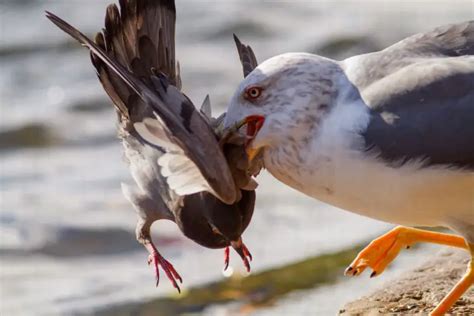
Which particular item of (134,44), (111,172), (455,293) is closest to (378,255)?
(455,293)

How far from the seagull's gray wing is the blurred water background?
2254 millimetres

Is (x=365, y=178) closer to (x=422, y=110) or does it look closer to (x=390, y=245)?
(x=422, y=110)

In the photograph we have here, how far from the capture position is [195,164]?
4.75m

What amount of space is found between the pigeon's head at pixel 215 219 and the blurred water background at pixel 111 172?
1.40m

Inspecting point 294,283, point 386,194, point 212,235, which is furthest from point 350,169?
point 294,283

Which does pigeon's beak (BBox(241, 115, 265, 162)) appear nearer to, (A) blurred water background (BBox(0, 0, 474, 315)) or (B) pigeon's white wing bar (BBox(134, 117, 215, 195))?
(B) pigeon's white wing bar (BBox(134, 117, 215, 195))

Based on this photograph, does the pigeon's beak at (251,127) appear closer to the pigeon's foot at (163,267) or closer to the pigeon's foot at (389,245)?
the pigeon's foot at (389,245)

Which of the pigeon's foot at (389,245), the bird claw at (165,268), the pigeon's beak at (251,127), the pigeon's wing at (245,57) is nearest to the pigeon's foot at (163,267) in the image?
the bird claw at (165,268)

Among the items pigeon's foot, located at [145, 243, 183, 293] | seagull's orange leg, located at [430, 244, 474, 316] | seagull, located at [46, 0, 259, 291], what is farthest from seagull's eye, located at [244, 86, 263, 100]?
pigeon's foot, located at [145, 243, 183, 293]

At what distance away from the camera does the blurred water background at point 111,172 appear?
7.94m

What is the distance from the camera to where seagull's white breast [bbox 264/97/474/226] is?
15.7ft

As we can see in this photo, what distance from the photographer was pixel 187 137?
4.77 m

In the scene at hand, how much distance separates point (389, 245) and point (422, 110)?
1013 mm

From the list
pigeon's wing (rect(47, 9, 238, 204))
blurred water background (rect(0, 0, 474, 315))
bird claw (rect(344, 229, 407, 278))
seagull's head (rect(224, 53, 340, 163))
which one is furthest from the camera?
blurred water background (rect(0, 0, 474, 315))
